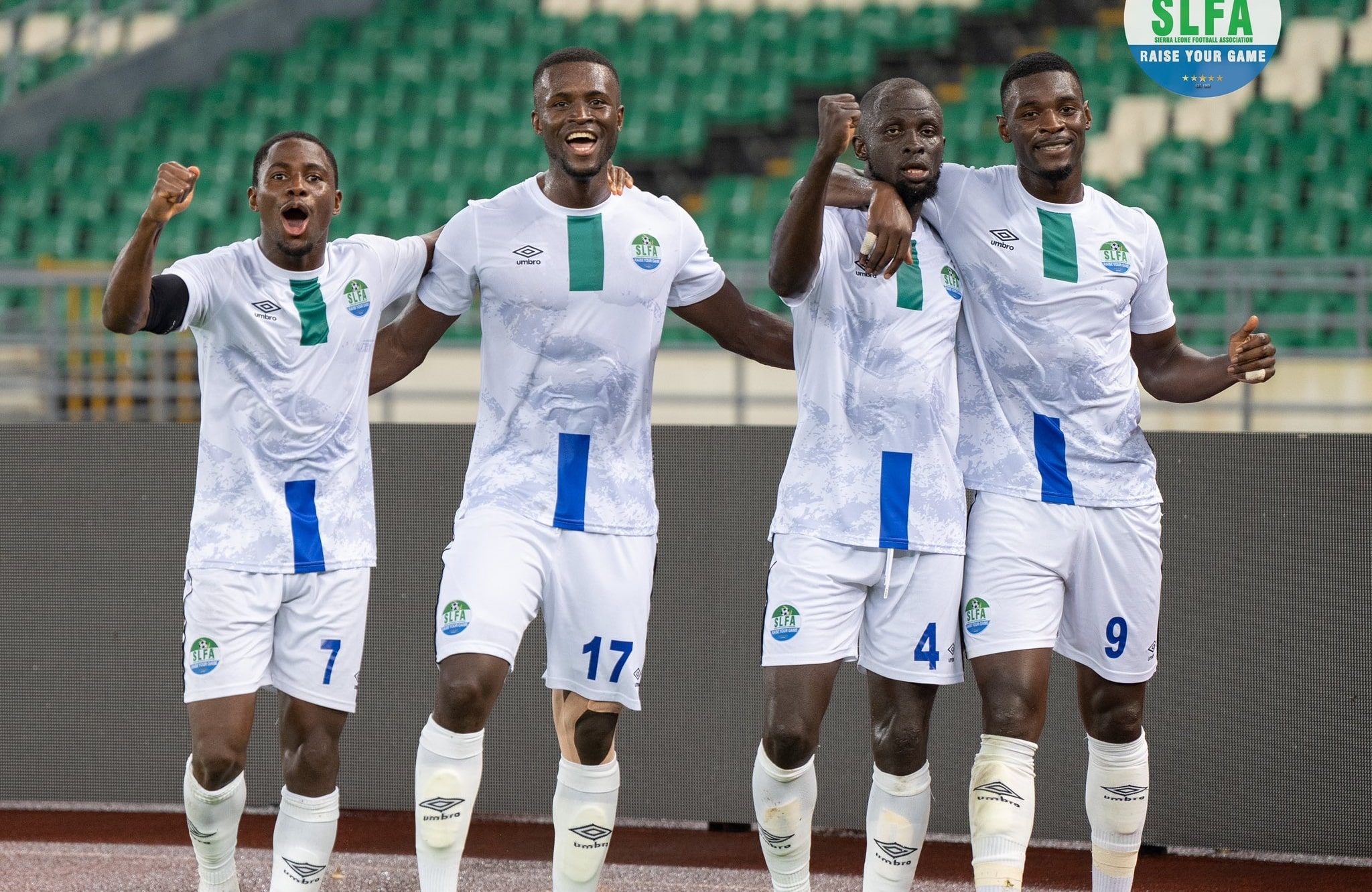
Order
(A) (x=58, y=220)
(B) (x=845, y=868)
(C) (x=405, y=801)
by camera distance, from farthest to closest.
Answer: (A) (x=58, y=220) < (C) (x=405, y=801) < (B) (x=845, y=868)

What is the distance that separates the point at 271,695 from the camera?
21.2ft

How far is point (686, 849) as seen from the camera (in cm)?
611

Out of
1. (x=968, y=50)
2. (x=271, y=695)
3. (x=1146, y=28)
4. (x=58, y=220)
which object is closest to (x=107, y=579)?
(x=271, y=695)

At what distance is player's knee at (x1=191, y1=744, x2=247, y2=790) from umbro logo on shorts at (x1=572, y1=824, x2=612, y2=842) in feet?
3.09

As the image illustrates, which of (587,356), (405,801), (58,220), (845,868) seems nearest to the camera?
(587,356)

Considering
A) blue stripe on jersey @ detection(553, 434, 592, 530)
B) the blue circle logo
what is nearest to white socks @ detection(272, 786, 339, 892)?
blue stripe on jersey @ detection(553, 434, 592, 530)

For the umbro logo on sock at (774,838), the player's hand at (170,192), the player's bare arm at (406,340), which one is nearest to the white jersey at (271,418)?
the player's bare arm at (406,340)

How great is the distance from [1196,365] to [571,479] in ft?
6.04

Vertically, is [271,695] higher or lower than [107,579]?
lower

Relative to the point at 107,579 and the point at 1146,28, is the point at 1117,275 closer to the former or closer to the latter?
the point at 1146,28

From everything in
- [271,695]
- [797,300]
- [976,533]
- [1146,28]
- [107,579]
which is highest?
[1146,28]

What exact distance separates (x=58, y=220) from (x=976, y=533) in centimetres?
1240

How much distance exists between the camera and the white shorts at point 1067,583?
423 cm

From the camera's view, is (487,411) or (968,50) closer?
(487,411)
